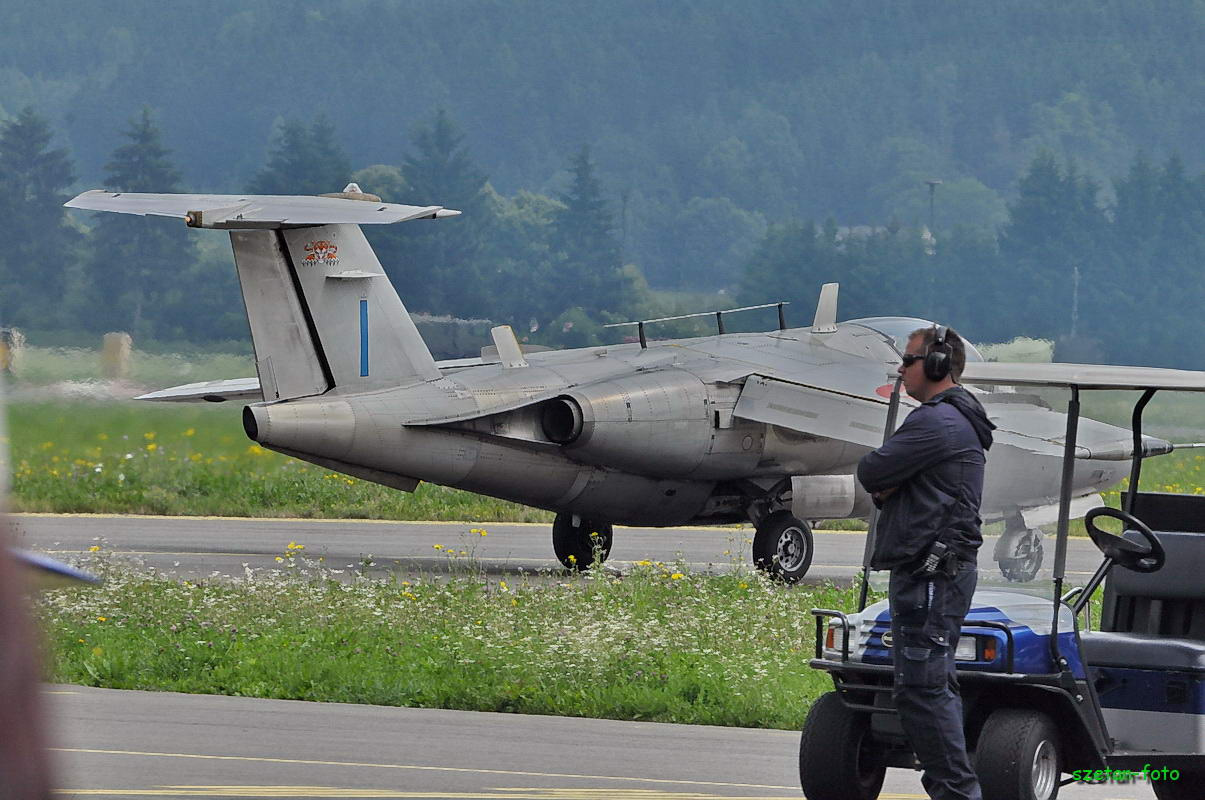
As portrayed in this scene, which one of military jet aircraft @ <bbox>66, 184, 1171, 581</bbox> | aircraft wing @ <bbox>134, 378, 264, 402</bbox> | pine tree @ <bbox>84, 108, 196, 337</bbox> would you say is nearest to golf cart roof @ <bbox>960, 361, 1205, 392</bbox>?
military jet aircraft @ <bbox>66, 184, 1171, 581</bbox>

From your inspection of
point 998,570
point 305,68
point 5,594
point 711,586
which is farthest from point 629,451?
point 305,68

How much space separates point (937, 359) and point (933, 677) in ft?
4.14

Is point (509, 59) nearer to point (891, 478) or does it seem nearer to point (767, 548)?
point (767, 548)

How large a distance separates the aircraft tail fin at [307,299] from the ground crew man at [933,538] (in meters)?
12.6

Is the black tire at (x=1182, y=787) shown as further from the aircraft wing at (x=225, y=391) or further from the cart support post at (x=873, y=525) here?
the aircraft wing at (x=225, y=391)

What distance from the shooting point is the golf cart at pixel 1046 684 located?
6.91m

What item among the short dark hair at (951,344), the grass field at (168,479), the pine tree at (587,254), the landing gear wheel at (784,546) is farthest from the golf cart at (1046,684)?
the pine tree at (587,254)

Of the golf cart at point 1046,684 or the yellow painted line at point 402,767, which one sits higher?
the golf cart at point 1046,684

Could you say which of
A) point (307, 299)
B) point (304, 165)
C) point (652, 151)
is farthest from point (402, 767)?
point (652, 151)

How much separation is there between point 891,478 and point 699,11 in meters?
109

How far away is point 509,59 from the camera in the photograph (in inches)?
4296

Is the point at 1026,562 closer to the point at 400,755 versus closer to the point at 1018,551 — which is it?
the point at 1018,551

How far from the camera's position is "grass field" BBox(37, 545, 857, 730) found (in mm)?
11242

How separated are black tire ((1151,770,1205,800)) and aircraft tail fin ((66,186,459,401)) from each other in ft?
41.0
